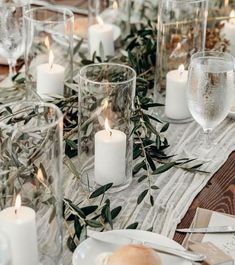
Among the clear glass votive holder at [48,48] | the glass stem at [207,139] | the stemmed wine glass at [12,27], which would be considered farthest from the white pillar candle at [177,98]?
the stemmed wine glass at [12,27]

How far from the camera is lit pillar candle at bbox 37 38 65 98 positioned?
5.26 ft

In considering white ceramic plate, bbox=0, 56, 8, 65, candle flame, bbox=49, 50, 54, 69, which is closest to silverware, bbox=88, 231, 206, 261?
candle flame, bbox=49, 50, 54, 69

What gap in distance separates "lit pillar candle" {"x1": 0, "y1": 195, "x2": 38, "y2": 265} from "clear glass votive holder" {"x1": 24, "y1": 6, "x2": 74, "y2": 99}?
22.5 inches

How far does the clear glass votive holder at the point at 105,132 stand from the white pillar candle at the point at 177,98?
25cm

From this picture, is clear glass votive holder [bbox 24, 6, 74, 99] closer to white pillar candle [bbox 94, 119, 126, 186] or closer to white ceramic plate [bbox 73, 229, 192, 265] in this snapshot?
white pillar candle [bbox 94, 119, 126, 186]

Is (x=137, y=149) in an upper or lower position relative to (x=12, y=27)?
lower

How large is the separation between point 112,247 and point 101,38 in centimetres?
88

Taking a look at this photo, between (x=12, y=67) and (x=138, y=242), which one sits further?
(x=12, y=67)

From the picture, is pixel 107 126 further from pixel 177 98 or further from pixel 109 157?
pixel 177 98

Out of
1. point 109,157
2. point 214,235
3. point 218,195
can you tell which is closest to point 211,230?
point 214,235

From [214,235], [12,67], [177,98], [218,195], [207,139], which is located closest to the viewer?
[214,235]

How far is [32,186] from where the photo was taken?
40.8 inches

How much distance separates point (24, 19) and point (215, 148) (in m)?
0.51

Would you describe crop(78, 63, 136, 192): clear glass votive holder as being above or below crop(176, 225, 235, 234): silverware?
above
